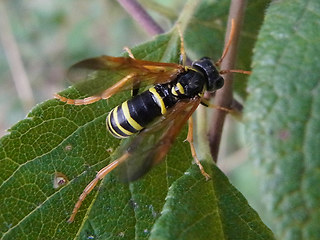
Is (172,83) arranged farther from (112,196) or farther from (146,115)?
(112,196)

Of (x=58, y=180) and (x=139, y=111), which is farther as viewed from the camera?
(x=139, y=111)

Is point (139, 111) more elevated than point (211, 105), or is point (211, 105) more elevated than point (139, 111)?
point (139, 111)

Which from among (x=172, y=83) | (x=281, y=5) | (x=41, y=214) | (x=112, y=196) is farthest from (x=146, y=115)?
(x=281, y=5)

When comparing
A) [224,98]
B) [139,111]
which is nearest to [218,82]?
[224,98]

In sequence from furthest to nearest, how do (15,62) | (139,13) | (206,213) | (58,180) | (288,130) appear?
(15,62) → (139,13) → (58,180) → (206,213) → (288,130)

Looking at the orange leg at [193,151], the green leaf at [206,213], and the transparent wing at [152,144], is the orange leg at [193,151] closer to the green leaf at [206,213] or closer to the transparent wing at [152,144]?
the green leaf at [206,213]

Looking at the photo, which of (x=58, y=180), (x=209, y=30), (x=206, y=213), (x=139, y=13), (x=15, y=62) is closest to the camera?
(x=206, y=213)

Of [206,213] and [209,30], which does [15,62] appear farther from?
[206,213]
